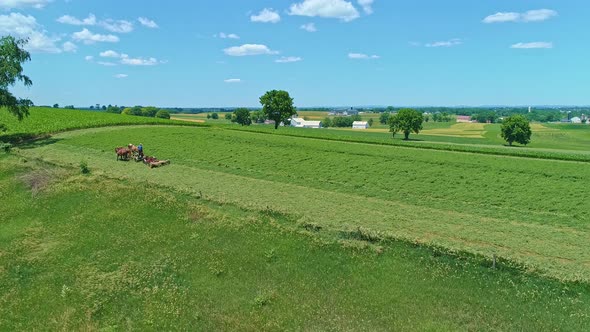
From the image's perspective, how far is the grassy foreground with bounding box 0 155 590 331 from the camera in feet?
52.8

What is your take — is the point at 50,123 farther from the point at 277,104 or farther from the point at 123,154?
the point at 277,104

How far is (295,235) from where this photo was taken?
21.8 meters

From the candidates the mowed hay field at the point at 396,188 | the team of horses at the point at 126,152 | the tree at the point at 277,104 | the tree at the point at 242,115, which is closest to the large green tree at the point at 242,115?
the tree at the point at 242,115

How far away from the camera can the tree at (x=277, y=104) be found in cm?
7838

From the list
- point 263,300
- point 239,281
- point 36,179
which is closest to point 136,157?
point 36,179

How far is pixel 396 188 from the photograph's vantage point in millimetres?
29422

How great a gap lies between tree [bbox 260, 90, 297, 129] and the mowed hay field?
3349 centimetres

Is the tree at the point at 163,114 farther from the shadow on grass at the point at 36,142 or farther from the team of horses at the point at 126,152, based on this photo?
the team of horses at the point at 126,152

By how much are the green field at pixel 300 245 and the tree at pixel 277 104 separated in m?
43.9

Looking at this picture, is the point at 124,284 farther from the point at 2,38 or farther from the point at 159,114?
the point at 159,114

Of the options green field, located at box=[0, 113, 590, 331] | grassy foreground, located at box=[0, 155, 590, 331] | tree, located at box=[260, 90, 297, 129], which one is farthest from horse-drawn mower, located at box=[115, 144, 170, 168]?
tree, located at box=[260, 90, 297, 129]

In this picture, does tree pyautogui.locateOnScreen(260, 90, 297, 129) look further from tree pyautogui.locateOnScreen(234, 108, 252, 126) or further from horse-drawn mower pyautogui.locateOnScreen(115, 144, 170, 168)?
tree pyautogui.locateOnScreen(234, 108, 252, 126)

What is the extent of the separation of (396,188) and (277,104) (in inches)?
2040

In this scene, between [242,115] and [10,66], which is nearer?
[10,66]
